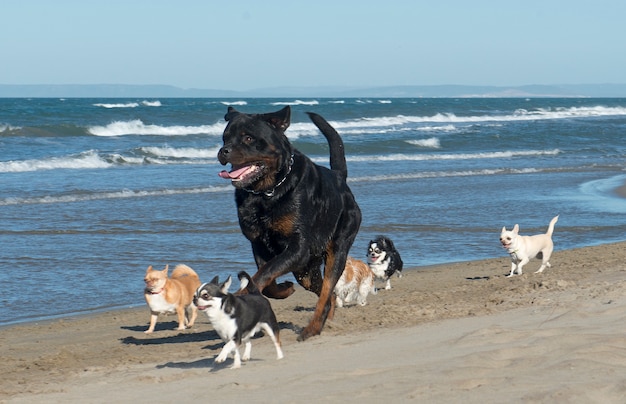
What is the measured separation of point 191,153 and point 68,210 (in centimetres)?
1666

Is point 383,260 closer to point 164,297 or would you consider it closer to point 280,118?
point 164,297

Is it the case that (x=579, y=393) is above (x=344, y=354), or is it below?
above

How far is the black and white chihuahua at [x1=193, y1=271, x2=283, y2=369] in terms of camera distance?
6109mm

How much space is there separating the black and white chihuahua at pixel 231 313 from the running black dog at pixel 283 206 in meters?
0.22

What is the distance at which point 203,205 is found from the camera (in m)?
17.9

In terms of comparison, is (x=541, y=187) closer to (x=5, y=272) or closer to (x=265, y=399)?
(x=5, y=272)

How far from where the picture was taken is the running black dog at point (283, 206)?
629cm

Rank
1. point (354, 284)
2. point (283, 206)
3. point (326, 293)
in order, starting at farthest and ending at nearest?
point (354, 284), point (326, 293), point (283, 206)

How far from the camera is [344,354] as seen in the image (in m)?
6.26

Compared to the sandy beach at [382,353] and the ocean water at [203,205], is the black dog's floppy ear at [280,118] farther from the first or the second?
the ocean water at [203,205]

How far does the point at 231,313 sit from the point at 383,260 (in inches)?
192

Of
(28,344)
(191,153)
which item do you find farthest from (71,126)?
(28,344)

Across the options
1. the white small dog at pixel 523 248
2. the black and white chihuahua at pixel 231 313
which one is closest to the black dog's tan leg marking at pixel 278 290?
the black and white chihuahua at pixel 231 313

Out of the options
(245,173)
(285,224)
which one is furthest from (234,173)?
(285,224)
